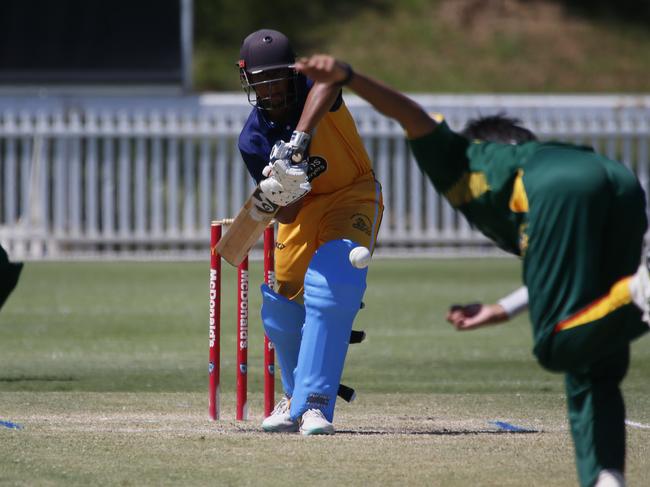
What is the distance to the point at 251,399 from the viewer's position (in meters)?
7.54

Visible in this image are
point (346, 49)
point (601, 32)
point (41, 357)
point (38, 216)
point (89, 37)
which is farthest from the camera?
point (601, 32)

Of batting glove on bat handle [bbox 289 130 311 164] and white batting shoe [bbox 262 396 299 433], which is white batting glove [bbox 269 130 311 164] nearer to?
batting glove on bat handle [bbox 289 130 311 164]

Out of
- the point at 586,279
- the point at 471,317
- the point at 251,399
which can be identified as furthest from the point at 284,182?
the point at 251,399

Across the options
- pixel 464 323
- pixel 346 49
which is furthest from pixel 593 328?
pixel 346 49

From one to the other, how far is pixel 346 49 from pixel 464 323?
25.0 metres

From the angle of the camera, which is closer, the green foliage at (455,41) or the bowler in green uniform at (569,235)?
the bowler in green uniform at (569,235)

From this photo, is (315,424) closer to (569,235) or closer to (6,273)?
(6,273)

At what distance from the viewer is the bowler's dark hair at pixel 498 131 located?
4676 millimetres

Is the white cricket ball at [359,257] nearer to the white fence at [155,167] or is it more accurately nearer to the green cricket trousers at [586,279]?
the green cricket trousers at [586,279]

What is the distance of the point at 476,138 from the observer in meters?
4.68

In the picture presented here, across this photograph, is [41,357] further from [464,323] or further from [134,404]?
[464,323]

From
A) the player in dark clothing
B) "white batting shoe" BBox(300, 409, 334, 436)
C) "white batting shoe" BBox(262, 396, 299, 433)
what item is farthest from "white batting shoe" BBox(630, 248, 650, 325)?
the player in dark clothing

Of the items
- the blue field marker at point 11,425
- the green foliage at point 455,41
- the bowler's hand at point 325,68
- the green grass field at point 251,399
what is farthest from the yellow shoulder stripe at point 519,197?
the green foliage at point 455,41

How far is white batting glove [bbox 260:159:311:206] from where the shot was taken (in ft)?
17.9
